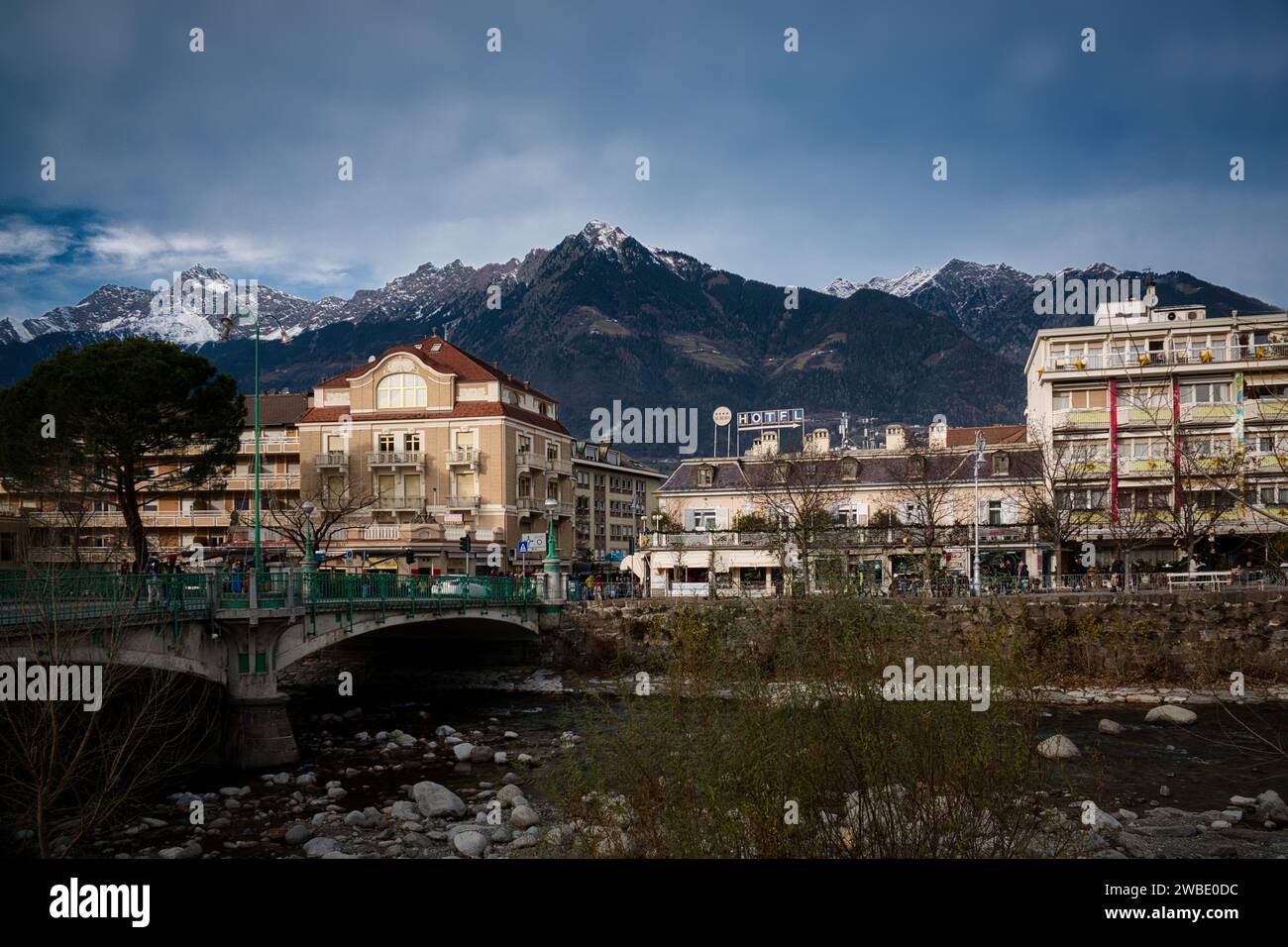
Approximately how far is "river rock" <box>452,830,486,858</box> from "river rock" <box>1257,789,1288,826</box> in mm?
16974

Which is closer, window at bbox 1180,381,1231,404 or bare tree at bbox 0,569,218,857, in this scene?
bare tree at bbox 0,569,218,857

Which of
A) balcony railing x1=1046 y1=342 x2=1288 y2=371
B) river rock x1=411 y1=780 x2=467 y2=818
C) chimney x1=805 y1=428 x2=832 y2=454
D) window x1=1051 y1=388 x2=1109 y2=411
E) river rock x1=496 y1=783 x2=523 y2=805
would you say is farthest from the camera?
chimney x1=805 y1=428 x2=832 y2=454

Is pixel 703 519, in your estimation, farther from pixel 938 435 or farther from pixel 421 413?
pixel 421 413

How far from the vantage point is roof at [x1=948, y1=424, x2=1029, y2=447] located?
70.5m

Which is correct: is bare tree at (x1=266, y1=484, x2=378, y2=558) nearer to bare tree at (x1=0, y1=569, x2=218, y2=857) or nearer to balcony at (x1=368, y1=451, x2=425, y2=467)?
balcony at (x1=368, y1=451, x2=425, y2=467)

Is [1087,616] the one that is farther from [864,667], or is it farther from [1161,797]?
[864,667]

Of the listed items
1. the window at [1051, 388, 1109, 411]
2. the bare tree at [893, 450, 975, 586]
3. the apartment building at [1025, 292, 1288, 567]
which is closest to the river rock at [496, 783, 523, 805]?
the bare tree at [893, 450, 975, 586]

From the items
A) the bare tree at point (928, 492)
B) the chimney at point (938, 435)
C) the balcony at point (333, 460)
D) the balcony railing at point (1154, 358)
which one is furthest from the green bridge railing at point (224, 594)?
the balcony railing at point (1154, 358)

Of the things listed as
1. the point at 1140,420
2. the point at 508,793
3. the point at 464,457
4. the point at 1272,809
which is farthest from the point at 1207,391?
the point at 508,793

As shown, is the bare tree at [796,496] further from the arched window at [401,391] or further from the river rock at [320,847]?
the river rock at [320,847]

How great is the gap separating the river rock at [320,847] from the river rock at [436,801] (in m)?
3.04
